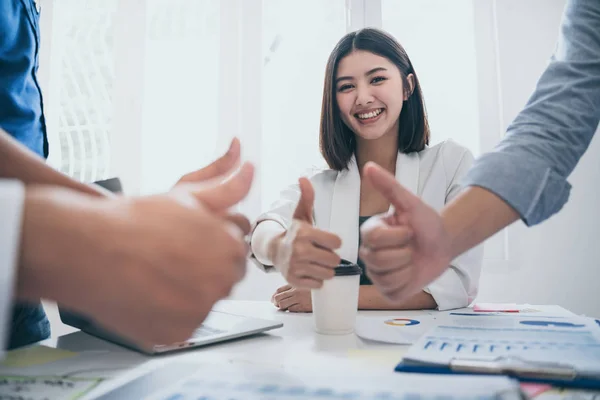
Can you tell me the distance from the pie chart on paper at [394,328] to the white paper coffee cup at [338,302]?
33mm

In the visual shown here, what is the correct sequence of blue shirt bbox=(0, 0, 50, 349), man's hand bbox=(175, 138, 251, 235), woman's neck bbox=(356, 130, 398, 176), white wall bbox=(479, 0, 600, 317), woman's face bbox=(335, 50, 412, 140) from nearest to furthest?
man's hand bbox=(175, 138, 251, 235) < blue shirt bbox=(0, 0, 50, 349) < woman's face bbox=(335, 50, 412, 140) < woman's neck bbox=(356, 130, 398, 176) < white wall bbox=(479, 0, 600, 317)

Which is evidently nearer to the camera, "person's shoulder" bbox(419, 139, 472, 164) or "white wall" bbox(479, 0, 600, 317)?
"person's shoulder" bbox(419, 139, 472, 164)

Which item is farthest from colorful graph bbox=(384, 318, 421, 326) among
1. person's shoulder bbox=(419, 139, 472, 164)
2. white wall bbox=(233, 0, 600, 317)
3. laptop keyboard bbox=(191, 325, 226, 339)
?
white wall bbox=(233, 0, 600, 317)

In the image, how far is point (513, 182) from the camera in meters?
0.65

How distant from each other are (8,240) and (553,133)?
0.73 metres

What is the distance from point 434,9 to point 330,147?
126cm

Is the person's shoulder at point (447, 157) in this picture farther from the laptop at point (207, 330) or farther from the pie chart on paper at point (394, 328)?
the laptop at point (207, 330)

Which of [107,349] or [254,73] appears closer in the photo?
[107,349]

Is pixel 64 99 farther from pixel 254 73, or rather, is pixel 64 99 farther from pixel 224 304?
pixel 224 304

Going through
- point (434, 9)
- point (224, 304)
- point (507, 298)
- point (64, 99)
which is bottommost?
point (507, 298)

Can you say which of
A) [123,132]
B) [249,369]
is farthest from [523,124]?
[123,132]

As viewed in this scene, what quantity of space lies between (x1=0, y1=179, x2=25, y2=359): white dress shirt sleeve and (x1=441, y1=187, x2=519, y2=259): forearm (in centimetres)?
54

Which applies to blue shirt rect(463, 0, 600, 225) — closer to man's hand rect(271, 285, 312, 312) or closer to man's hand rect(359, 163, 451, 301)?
man's hand rect(359, 163, 451, 301)

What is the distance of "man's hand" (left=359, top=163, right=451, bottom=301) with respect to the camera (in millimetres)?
587
